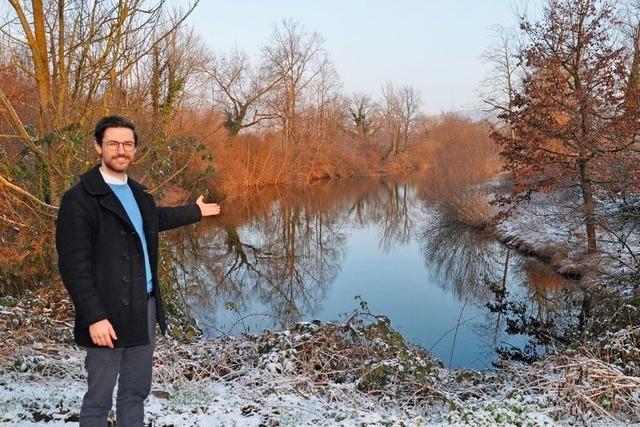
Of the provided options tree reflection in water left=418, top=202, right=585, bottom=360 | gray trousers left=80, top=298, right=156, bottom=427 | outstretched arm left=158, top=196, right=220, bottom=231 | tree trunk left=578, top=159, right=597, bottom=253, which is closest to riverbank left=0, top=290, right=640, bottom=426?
gray trousers left=80, top=298, right=156, bottom=427

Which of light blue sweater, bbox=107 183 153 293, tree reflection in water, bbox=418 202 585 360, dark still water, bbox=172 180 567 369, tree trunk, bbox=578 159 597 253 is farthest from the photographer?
tree trunk, bbox=578 159 597 253

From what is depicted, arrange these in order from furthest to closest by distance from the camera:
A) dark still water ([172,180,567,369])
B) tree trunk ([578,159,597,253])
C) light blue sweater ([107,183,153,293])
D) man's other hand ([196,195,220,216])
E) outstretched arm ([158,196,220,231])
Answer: tree trunk ([578,159,597,253])
dark still water ([172,180,567,369])
man's other hand ([196,195,220,216])
outstretched arm ([158,196,220,231])
light blue sweater ([107,183,153,293])

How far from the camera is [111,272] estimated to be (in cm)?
227

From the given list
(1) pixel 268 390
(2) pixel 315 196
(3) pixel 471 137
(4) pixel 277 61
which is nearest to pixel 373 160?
(4) pixel 277 61

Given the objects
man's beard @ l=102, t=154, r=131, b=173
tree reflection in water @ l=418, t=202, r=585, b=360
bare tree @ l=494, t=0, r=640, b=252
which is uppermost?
bare tree @ l=494, t=0, r=640, b=252

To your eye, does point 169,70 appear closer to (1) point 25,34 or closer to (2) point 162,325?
(1) point 25,34

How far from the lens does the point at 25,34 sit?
5914mm

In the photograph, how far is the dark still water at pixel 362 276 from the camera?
8523mm

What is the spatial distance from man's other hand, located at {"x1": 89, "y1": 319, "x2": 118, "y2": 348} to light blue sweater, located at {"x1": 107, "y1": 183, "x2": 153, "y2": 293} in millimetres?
343

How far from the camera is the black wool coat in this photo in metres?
2.14

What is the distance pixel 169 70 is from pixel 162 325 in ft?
20.4

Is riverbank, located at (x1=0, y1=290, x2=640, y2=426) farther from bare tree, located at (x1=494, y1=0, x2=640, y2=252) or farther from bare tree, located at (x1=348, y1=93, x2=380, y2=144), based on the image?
bare tree, located at (x1=348, y1=93, x2=380, y2=144)

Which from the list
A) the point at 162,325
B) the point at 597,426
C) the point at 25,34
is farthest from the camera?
the point at 25,34

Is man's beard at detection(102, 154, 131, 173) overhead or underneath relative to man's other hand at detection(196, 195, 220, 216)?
overhead
